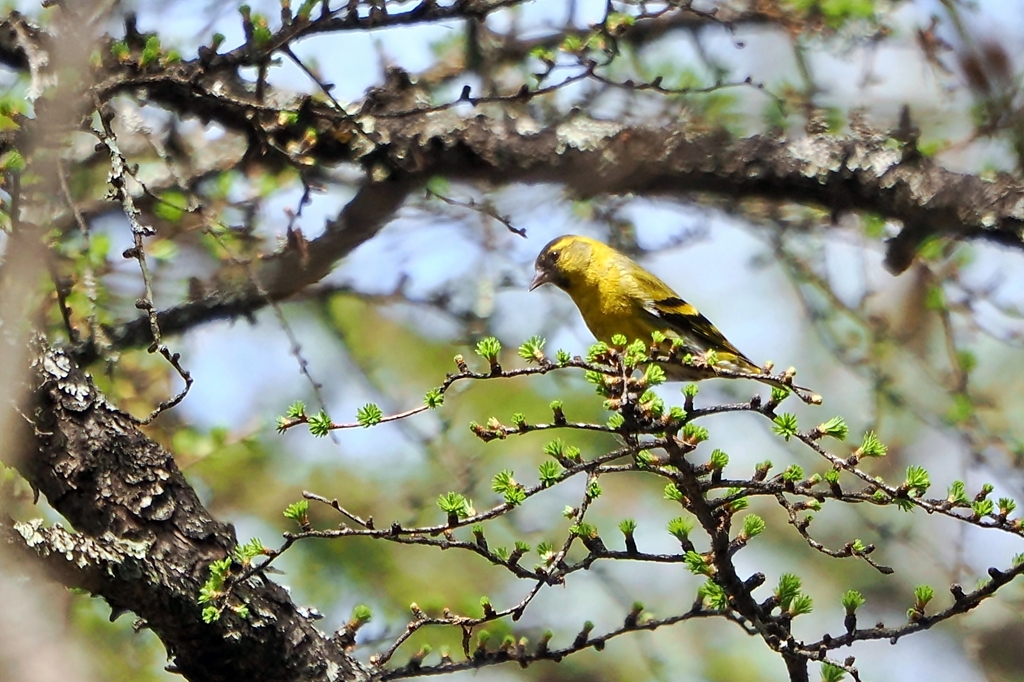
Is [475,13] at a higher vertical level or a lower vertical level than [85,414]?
higher

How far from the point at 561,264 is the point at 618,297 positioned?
0.41 metres

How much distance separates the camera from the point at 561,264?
19.9 ft

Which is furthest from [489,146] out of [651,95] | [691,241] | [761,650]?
[761,650]

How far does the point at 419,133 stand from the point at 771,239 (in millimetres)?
2112

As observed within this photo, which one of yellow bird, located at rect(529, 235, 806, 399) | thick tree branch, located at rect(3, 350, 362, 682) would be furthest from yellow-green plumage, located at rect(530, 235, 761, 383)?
thick tree branch, located at rect(3, 350, 362, 682)

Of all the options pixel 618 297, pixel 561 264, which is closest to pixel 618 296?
pixel 618 297

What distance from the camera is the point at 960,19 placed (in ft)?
16.1

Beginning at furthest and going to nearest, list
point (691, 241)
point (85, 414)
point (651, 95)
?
point (691, 241) → point (651, 95) → point (85, 414)

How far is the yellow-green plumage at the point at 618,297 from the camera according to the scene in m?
5.79

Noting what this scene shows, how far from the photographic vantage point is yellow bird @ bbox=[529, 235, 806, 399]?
579 cm

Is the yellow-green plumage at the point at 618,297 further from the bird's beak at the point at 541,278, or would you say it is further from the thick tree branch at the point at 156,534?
the thick tree branch at the point at 156,534

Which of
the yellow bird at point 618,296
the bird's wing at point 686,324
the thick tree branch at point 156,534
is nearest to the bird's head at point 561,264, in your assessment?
the yellow bird at point 618,296

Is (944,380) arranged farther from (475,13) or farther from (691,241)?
(475,13)

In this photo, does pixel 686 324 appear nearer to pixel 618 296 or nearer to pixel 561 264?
pixel 618 296
